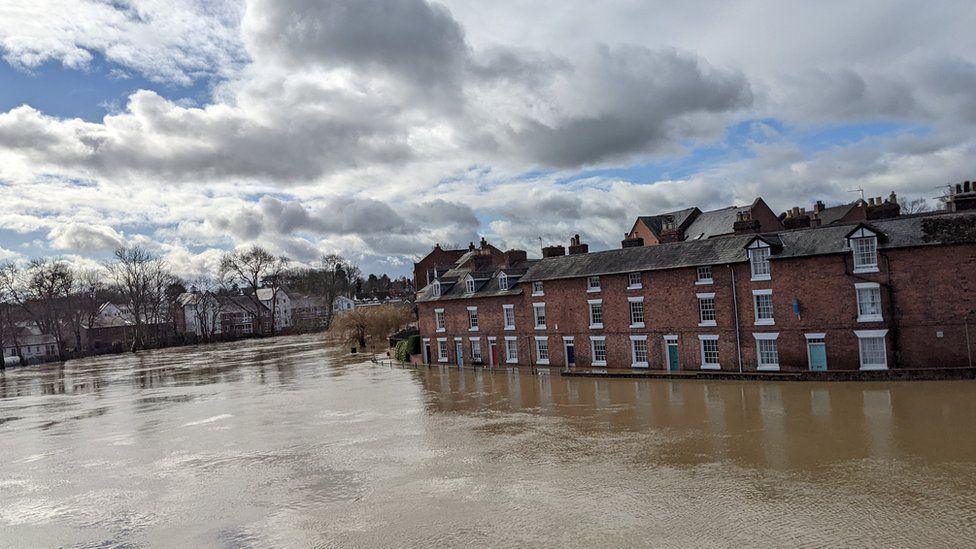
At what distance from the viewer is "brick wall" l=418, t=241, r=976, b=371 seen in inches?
1037

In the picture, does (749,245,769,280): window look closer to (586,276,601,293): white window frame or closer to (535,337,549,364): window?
(586,276,601,293): white window frame

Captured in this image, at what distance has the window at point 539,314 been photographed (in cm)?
3925

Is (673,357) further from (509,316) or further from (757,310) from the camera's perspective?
(509,316)

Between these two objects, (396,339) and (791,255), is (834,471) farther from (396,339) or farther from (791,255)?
(396,339)

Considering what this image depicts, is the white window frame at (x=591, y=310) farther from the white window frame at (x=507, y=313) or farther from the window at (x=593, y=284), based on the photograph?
the white window frame at (x=507, y=313)

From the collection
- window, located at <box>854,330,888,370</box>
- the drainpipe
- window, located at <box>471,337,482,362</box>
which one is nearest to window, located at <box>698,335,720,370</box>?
the drainpipe

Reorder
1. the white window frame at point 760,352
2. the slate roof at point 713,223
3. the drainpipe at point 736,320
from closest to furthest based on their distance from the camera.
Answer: the white window frame at point 760,352 < the drainpipe at point 736,320 < the slate roof at point 713,223

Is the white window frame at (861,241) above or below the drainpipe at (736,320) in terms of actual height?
above

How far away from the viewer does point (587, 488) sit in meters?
16.3

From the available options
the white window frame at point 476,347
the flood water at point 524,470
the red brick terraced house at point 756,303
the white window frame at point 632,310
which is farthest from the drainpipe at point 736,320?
the white window frame at point 476,347

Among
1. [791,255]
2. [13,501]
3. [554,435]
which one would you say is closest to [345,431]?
[554,435]

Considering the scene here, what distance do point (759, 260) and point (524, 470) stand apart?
1785 cm

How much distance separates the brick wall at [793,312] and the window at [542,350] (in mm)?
456

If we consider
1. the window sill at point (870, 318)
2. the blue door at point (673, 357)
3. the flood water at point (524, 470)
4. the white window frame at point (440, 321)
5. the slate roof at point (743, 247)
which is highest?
the slate roof at point (743, 247)
